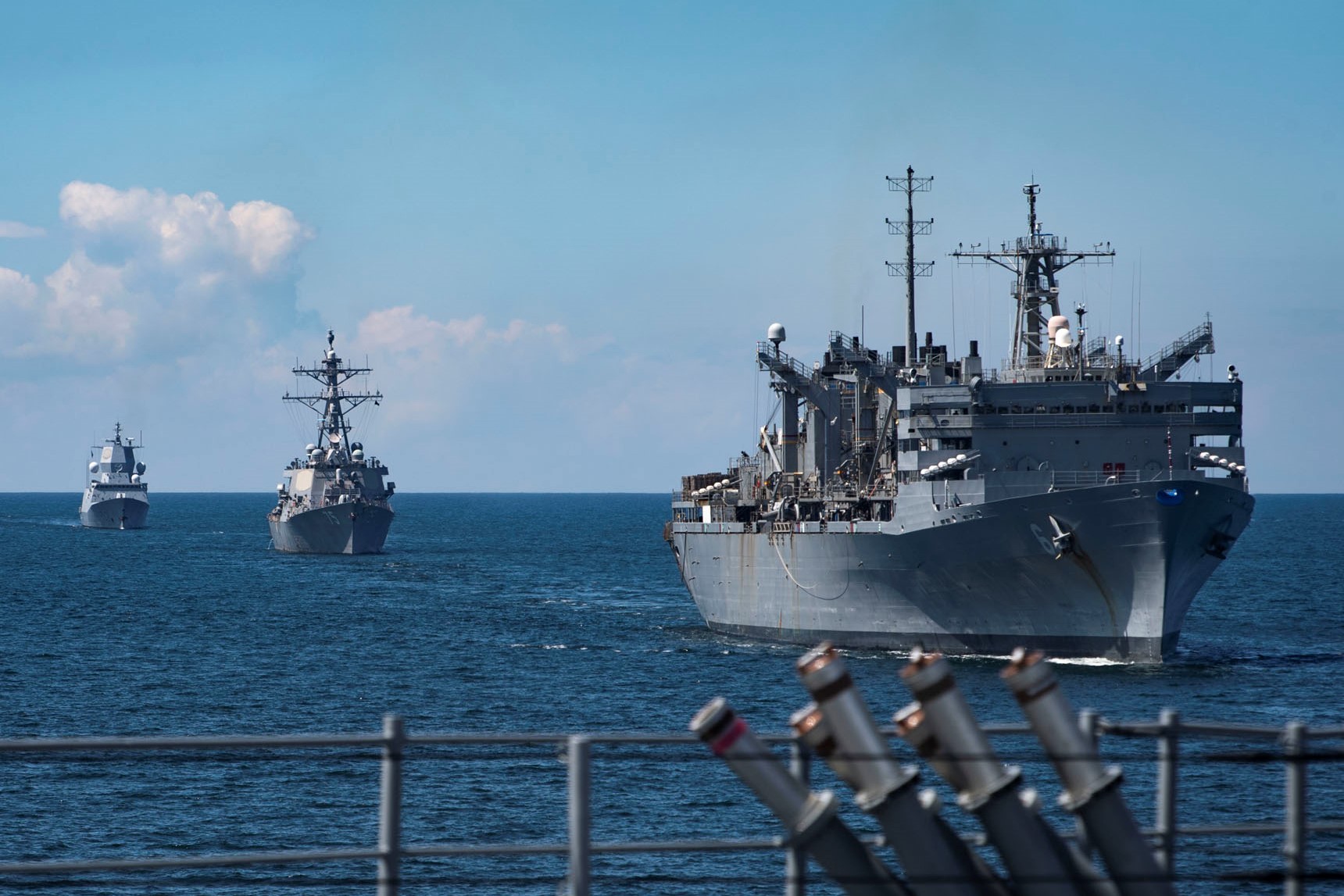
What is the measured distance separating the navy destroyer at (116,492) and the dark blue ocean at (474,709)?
7546cm

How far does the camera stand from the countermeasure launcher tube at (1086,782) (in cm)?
600

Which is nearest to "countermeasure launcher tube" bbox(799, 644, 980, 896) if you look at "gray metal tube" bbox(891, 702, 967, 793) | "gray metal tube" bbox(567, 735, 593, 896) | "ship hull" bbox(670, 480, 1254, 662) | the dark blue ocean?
"gray metal tube" bbox(891, 702, 967, 793)

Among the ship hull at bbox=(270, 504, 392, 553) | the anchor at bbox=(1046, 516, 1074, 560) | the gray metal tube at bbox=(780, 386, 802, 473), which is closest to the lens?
the anchor at bbox=(1046, 516, 1074, 560)

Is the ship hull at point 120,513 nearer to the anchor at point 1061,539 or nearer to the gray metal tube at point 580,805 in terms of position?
the anchor at point 1061,539

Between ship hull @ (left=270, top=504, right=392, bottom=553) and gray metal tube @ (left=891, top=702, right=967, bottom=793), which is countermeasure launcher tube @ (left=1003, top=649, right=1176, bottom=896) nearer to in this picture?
gray metal tube @ (left=891, top=702, right=967, bottom=793)

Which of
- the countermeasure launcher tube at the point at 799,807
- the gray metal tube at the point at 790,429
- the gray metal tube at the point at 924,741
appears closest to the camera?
the countermeasure launcher tube at the point at 799,807

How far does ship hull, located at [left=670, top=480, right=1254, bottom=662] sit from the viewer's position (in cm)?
3666

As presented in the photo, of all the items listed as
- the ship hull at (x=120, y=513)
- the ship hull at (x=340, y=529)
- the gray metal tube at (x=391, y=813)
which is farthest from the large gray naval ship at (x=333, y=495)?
the gray metal tube at (x=391, y=813)

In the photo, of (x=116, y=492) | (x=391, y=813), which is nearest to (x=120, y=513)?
(x=116, y=492)

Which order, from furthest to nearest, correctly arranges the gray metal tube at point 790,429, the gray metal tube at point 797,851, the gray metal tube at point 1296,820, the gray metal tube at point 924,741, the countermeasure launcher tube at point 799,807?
the gray metal tube at point 790,429
the gray metal tube at point 1296,820
the gray metal tube at point 797,851
the gray metal tube at point 924,741
the countermeasure launcher tube at point 799,807

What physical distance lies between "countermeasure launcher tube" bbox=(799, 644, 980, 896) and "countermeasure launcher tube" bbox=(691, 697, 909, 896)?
0.51 feet

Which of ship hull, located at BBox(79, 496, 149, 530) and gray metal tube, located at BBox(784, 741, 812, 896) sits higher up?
ship hull, located at BBox(79, 496, 149, 530)

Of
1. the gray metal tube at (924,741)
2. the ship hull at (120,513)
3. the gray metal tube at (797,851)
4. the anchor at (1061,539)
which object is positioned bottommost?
the gray metal tube at (797,851)

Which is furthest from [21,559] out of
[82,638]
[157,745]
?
[157,745]
